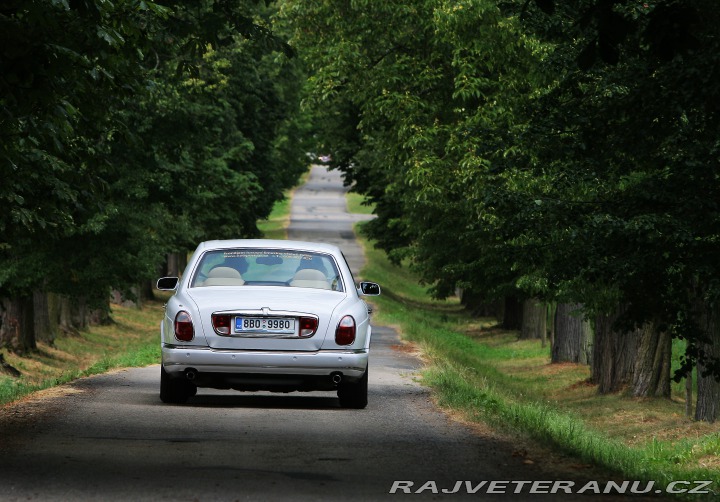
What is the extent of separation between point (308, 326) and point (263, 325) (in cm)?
40

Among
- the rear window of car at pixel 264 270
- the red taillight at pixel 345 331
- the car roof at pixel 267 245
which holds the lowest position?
the red taillight at pixel 345 331

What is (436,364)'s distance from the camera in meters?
21.8

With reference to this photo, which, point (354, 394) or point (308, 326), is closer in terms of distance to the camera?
point (308, 326)

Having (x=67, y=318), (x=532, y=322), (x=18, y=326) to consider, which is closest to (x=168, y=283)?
(x=18, y=326)

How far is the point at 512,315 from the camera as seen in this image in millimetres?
49156

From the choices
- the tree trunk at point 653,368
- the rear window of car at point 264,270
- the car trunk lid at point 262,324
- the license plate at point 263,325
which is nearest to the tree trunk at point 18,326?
the tree trunk at point 653,368

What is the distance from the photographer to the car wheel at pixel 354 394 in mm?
13070

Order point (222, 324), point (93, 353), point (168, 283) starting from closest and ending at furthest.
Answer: point (222, 324) < point (168, 283) < point (93, 353)

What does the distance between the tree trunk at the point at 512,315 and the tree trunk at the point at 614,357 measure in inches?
772

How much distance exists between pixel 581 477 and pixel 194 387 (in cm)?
599

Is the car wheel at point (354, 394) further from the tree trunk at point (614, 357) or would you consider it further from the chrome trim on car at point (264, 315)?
the tree trunk at point (614, 357)

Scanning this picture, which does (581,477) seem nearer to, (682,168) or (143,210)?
(682,168)

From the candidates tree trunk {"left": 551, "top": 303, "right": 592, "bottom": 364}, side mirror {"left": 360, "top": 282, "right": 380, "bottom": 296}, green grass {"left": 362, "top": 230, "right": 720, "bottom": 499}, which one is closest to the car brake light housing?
green grass {"left": 362, "top": 230, "right": 720, "bottom": 499}

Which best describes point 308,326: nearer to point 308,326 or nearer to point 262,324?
point 308,326
